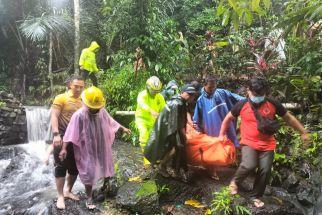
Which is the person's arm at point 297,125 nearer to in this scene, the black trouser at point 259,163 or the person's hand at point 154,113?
the black trouser at point 259,163

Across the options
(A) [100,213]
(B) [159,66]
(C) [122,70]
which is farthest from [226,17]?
(C) [122,70]

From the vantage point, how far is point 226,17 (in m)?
2.79

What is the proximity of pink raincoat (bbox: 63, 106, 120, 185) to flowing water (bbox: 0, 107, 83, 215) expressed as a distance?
0.89 metres

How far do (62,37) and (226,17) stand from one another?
1322cm

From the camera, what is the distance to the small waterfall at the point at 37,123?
10.2 m

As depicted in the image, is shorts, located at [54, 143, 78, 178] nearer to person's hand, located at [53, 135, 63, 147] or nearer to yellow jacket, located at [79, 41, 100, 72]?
person's hand, located at [53, 135, 63, 147]

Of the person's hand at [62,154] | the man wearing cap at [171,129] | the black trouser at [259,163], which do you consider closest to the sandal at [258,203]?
the black trouser at [259,163]

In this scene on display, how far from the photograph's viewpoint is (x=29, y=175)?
755 centimetres

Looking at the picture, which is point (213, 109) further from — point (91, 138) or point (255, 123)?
point (91, 138)

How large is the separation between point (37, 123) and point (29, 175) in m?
3.15

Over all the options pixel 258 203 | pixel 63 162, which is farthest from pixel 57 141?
pixel 258 203

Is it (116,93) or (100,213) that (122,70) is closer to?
(116,93)

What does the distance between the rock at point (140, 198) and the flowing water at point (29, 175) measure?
41.3 inches

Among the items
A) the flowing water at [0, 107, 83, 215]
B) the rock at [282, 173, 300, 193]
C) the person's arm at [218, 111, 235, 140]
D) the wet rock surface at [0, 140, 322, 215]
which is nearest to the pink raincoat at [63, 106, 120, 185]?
the wet rock surface at [0, 140, 322, 215]
